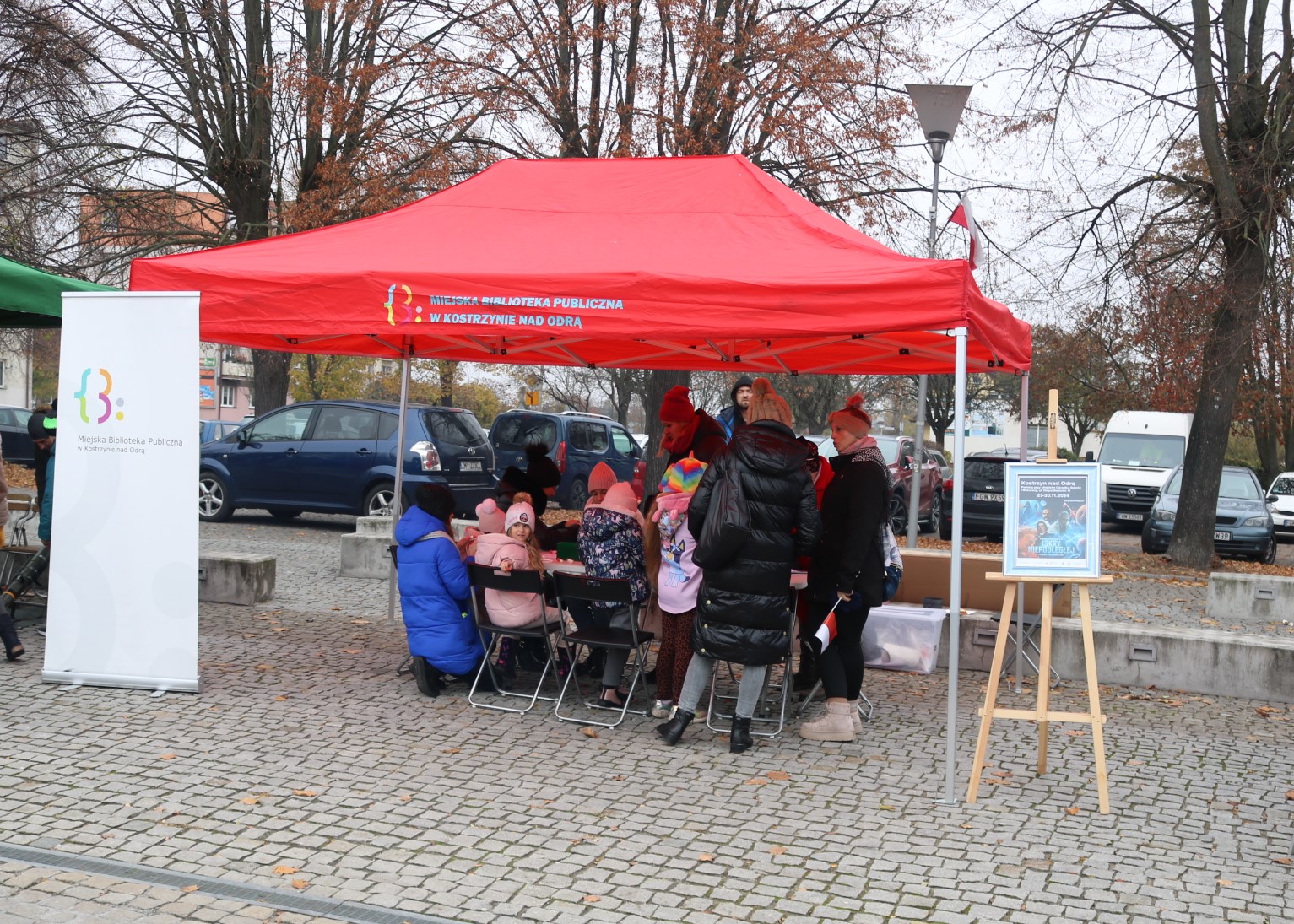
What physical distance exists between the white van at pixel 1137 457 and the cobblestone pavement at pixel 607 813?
1689cm

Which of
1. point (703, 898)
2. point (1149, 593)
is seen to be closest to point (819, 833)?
point (703, 898)

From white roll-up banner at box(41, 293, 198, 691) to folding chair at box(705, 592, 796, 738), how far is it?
9.61 feet

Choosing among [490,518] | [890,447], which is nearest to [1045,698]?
[490,518]

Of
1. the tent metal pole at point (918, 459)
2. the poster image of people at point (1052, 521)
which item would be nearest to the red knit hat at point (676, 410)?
the poster image of people at point (1052, 521)

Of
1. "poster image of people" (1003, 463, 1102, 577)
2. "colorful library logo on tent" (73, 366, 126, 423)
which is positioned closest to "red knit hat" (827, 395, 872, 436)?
"poster image of people" (1003, 463, 1102, 577)

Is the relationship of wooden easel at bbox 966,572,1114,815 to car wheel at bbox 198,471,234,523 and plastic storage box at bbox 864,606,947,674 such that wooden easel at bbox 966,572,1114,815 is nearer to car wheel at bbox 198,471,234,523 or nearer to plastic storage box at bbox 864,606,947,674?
plastic storage box at bbox 864,606,947,674

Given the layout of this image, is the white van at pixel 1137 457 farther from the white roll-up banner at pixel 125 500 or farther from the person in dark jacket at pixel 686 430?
the white roll-up banner at pixel 125 500

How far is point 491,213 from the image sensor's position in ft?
24.4

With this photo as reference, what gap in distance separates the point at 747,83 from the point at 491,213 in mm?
8447

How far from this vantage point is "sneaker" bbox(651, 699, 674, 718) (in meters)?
6.77

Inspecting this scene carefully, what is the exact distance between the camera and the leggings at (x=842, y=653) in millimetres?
6559

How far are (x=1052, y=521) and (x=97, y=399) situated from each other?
16.9 feet

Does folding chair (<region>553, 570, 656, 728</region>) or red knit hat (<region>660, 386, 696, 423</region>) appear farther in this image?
red knit hat (<region>660, 386, 696, 423</region>)

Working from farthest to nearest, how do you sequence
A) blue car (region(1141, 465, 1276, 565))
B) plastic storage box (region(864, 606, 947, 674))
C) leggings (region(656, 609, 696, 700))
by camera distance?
1. blue car (region(1141, 465, 1276, 565))
2. plastic storage box (region(864, 606, 947, 674))
3. leggings (region(656, 609, 696, 700))
